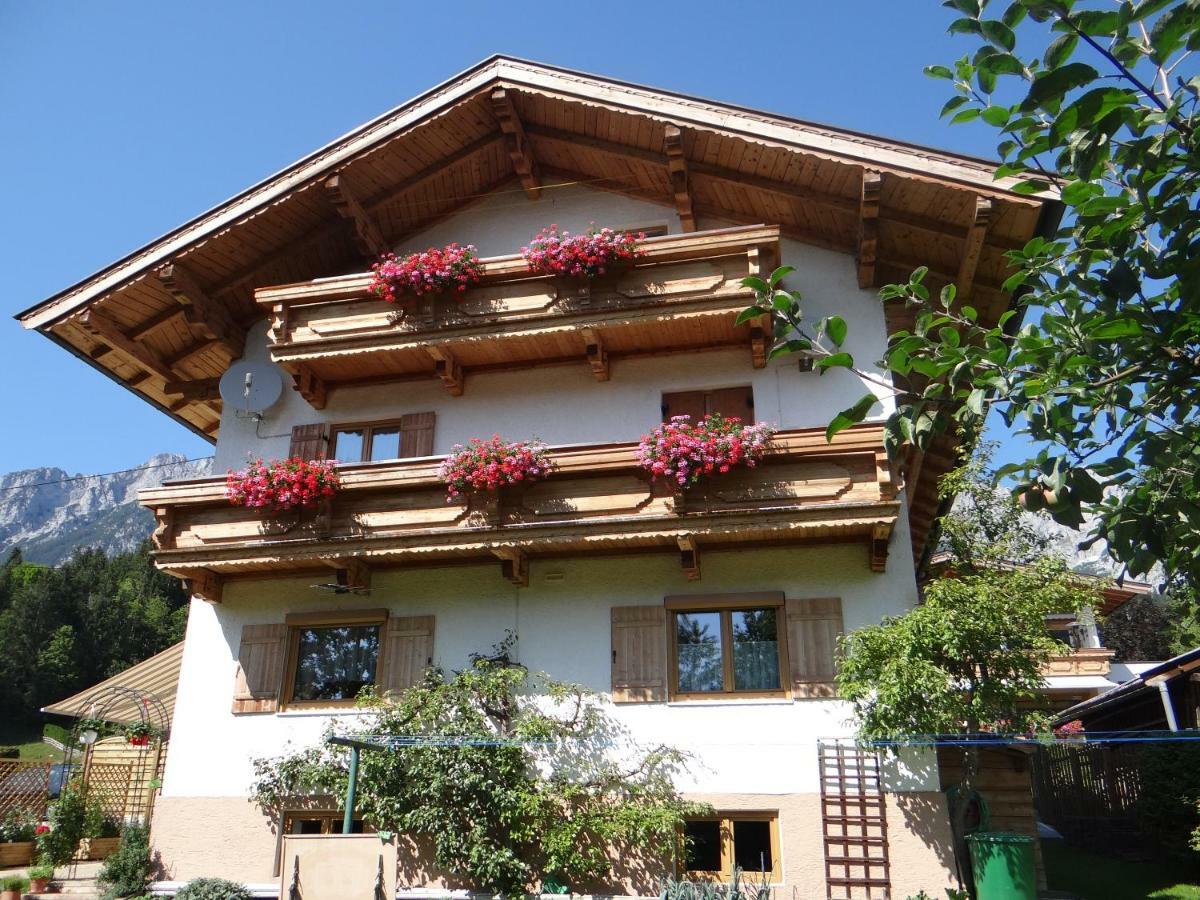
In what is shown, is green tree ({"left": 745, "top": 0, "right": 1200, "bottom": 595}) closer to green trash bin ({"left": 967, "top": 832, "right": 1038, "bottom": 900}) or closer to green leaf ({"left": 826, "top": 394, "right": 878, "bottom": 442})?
green leaf ({"left": 826, "top": 394, "right": 878, "bottom": 442})

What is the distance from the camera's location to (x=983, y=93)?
3.53 meters

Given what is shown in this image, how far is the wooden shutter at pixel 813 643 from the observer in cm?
1231

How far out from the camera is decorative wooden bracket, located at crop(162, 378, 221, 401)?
1675cm

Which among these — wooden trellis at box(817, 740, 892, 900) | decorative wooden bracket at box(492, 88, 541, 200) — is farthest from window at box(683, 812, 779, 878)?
decorative wooden bracket at box(492, 88, 541, 200)

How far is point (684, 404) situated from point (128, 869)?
33.2 ft

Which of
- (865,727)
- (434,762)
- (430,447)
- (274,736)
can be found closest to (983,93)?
(865,727)

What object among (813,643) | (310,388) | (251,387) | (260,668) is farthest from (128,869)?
(813,643)

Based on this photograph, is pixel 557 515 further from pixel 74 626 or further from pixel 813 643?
pixel 74 626

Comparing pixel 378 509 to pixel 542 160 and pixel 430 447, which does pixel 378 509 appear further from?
pixel 542 160

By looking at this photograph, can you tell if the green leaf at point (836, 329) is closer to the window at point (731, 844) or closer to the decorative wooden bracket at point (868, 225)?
the window at point (731, 844)

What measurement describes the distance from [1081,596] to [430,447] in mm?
9167

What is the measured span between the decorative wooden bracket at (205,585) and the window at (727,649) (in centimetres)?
685

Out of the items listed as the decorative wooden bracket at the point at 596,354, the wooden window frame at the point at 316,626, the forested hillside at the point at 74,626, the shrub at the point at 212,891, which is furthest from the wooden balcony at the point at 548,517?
the forested hillside at the point at 74,626

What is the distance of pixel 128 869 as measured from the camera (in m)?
13.3
